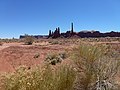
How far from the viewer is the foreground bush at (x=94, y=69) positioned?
33.4ft

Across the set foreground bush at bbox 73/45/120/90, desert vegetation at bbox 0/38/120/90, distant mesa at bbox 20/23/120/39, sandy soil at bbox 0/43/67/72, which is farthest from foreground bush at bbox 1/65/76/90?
distant mesa at bbox 20/23/120/39

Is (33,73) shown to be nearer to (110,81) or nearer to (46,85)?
(46,85)

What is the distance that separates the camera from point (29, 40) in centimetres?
5888

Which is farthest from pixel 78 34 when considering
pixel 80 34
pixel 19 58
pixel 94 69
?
pixel 94 69

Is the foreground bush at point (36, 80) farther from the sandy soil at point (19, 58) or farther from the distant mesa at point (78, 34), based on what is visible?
the distant mesa at point (78, 34)

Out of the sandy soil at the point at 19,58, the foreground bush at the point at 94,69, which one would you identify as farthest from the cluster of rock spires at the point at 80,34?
the foreground bush at the point at 94,69

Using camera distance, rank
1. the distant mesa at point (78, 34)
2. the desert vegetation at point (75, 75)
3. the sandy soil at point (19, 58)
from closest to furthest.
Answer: the desert vegetation at point (75, 75) → the sandy soil at point (19, 58) → the distant mesa at point (78, 34)

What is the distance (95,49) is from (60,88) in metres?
4.25

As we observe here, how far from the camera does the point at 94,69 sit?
10742mm

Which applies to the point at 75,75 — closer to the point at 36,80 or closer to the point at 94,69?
the point at 94,69

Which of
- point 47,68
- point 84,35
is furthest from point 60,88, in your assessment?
point 84,35

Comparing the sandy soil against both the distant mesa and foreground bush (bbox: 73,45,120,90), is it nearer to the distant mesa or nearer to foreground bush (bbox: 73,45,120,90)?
foreground bush (bbox: 73,45,120,90)

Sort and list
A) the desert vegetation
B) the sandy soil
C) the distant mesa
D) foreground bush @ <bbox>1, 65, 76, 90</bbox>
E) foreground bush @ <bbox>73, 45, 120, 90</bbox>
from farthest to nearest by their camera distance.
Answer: the distant mesa
the sandy soil
foreground bush @ <bbox>73, 45, 120, 90</bbox>
the desert vegetation
foreground bush @ <bbox>1, 65, 76, 90</bbox>

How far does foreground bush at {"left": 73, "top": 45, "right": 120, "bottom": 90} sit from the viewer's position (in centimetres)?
1019
